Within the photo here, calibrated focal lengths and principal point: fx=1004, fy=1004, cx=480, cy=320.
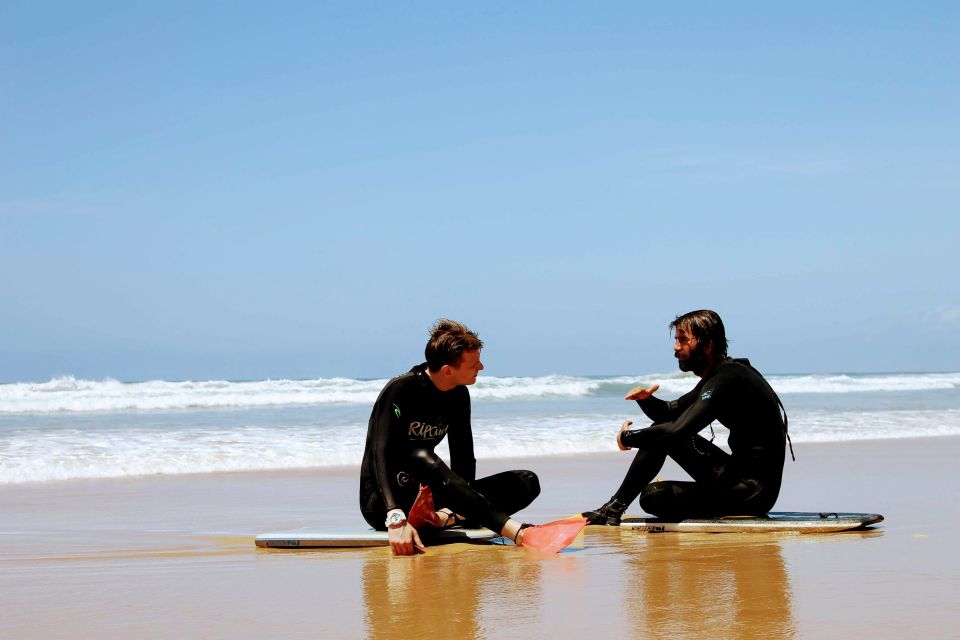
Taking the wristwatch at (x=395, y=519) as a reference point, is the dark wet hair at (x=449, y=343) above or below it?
above

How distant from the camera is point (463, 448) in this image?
19.8ft

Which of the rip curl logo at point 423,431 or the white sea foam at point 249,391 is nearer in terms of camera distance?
the rip curl logo at point 423,431

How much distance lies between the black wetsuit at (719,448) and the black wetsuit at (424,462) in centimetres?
88

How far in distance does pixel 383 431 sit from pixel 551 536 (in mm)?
1119

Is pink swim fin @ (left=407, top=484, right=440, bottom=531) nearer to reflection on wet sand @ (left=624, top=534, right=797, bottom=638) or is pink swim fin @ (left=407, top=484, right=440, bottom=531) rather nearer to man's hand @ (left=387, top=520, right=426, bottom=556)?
man's hand @ (left=387, top=520, right=426, bottom=556)

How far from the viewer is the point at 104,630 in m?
3.92

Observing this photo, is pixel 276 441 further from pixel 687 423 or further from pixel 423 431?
pixel 687 423

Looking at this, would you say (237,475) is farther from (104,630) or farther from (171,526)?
(104,630)

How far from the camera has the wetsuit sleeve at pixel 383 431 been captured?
5707mm

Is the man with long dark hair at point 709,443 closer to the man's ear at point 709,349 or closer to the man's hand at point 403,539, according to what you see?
the man's ear at point 709,349

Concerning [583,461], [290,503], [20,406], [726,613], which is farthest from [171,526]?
[20,406]

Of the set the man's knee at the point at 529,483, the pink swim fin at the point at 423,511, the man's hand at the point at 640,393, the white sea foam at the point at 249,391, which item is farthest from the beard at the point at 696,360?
the white sea foam at the point at 249,391

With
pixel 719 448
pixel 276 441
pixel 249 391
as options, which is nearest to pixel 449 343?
pixel 719 448

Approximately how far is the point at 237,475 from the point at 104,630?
693 centimetres
